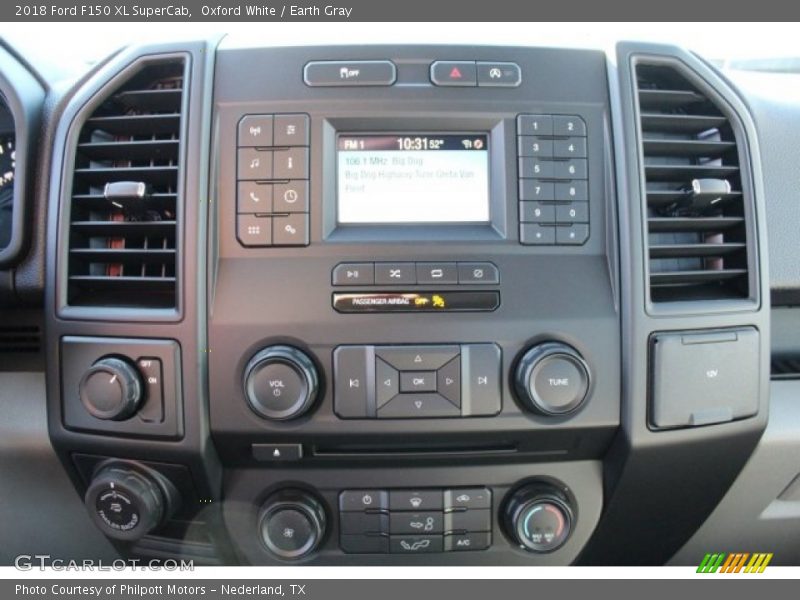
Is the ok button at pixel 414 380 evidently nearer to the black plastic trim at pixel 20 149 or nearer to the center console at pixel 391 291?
the center console at pixel 391 291

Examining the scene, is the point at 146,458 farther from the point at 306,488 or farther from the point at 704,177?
the point at 704,177

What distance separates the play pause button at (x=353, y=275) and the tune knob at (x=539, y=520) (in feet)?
1.84

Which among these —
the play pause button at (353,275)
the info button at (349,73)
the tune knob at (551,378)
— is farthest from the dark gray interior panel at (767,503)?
the info button at (349,73)

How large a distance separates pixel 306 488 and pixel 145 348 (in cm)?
44

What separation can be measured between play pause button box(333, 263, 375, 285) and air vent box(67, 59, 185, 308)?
0.33 m

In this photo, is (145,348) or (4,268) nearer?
(145,348)

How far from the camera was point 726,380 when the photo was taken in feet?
3.91

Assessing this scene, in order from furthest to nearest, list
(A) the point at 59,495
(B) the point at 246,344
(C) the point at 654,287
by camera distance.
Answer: (A) the point at 59,495
(C) the point at 654,287
(B) the point at 246,344

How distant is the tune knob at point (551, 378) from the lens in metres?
1.10

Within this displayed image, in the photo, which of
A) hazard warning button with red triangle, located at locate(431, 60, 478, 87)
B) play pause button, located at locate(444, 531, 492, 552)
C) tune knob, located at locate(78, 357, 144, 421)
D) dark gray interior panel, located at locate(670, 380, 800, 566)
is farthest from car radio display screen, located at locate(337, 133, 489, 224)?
dark gray interior panel, located at locate(670, 380, 800, 566)

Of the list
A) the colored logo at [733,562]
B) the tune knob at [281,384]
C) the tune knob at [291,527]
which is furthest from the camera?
the colored logo at [733,562]

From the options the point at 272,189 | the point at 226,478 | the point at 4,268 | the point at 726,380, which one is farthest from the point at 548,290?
the point at 4,268

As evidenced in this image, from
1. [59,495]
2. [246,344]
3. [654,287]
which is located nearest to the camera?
[246,344]

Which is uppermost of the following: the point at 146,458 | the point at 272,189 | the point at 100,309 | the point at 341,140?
the point at 341,140
